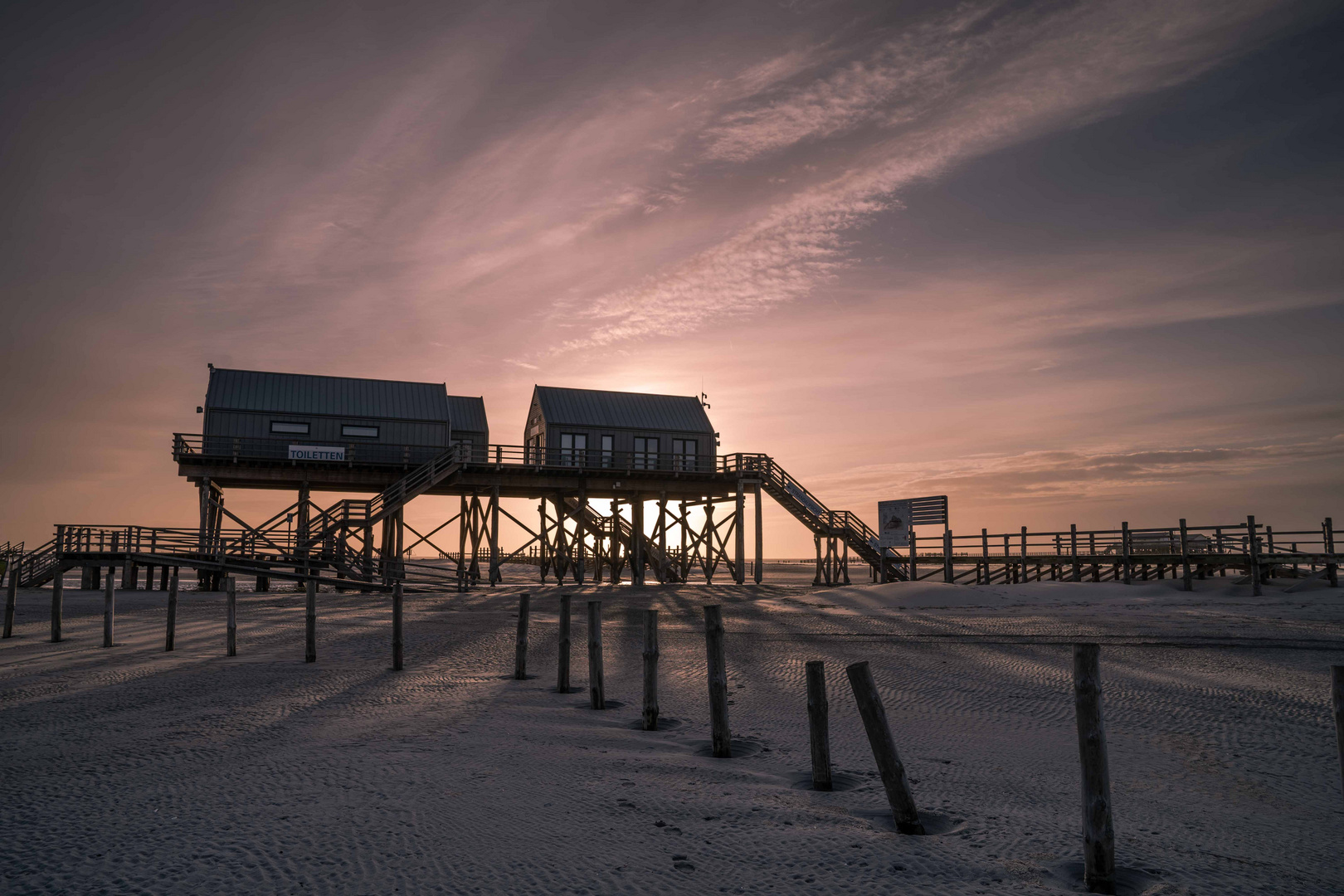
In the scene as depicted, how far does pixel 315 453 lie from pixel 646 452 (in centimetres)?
1458

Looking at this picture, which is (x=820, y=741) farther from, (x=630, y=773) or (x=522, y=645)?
(x=522, y=645)

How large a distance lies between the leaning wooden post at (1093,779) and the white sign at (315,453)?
3396 cm

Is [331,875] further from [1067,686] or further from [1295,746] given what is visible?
[1067,686]

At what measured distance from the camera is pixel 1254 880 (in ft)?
17.7

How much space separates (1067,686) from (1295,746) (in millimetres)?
3270

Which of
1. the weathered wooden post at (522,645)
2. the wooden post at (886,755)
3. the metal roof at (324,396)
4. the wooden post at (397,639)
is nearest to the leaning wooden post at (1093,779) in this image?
the wooden post at (886,755)

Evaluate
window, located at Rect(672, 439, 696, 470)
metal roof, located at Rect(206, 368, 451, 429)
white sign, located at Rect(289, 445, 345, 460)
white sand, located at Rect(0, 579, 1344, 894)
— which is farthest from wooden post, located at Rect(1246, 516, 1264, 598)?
white sign, located at Rect(289, 445, 345, 460)

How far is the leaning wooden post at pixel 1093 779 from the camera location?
531 centimetres

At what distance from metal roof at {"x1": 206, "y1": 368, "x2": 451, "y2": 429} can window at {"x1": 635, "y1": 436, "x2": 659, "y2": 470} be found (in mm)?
9286

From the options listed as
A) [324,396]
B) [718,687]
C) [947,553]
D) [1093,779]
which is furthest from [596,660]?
Result: [324,396]

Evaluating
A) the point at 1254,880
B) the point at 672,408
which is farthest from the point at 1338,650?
the point at 672,408

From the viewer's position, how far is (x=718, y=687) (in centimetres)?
863

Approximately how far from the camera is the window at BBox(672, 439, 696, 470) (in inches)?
1606

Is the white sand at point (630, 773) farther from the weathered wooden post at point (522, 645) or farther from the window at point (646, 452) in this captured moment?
the window at point (646, 452)
